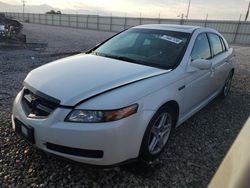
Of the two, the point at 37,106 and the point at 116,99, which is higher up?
the point at 116,99

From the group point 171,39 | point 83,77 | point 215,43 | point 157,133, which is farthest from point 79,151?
point 215,43

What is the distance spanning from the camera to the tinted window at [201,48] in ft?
12.3

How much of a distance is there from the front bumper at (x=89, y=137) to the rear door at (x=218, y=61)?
2.40m

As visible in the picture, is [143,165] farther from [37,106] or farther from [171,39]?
[171,39]

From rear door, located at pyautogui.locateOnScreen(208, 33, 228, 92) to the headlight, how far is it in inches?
97.3

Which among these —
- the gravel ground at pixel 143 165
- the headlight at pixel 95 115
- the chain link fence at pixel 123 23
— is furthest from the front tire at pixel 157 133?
the chain link fence at pixel 123 23

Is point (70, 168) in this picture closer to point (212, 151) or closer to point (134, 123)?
point (134, 123)

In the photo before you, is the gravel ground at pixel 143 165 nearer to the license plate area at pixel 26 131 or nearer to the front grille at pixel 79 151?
the front grille at pixel 79 151

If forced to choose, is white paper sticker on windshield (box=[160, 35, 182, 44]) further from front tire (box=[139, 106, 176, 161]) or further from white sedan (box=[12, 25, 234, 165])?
front tire (box=[139, 106, 176, 161])

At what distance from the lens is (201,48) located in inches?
158

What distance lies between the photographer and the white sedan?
237 cm

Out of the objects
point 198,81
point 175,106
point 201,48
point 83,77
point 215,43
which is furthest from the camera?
point 215,43

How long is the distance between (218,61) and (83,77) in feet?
8.90

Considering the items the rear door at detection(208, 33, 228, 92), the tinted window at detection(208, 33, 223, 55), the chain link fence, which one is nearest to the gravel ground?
the rear door at detection(208, 33, 228, 92)
